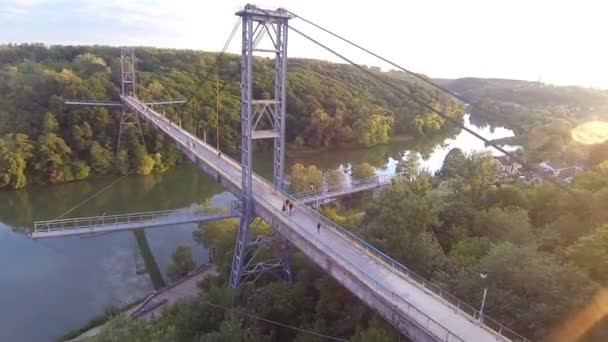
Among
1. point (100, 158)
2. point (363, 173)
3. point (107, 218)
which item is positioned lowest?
point (107, 218)

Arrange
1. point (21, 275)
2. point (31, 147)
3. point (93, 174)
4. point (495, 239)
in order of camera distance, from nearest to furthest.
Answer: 1. point (495, 239)
2. point (21, 275)
3. point (31, 147)
4. point (93, 174)

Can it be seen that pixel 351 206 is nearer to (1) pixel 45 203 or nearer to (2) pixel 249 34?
(2) pixel 249 34

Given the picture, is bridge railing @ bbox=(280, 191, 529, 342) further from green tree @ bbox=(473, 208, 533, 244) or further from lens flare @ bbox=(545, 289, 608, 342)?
green tree @ bbox=(473, 208, 533, 244)

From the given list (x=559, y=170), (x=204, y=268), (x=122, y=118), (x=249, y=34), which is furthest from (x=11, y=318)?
(x=559, y=170)

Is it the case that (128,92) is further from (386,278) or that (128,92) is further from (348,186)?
(386,278)

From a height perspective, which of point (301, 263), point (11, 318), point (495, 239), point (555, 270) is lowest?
point (11, 318)

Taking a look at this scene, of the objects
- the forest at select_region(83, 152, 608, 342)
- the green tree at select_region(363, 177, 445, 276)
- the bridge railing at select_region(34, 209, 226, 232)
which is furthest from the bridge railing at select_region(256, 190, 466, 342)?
the bridge railing at select_region(34, 209, 226, 232)

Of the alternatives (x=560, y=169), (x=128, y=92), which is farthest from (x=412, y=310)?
(x=128, y=92)
